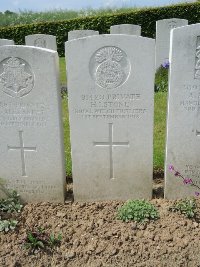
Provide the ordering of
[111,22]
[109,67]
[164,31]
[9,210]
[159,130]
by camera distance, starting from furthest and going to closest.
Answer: [111,22] → [164,31] → [159,130] → [9,210] → [109,67]

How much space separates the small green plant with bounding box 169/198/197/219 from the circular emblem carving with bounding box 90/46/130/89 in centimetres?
132

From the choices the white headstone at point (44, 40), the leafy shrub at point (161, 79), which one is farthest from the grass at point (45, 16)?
the leafy shrub at point (161, 79)

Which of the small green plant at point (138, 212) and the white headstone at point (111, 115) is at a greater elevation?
the white headstone at point (111, 115)

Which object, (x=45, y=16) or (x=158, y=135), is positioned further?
(x=45, y=16)

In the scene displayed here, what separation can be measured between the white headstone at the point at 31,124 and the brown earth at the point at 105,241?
0.33 meters

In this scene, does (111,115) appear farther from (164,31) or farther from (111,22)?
(111,22)

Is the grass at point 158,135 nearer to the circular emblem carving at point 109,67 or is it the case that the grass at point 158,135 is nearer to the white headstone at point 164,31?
the circular emblem carving at point 109,67

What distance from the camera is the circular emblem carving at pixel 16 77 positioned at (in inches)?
138

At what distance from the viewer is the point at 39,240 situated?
329 centimetres

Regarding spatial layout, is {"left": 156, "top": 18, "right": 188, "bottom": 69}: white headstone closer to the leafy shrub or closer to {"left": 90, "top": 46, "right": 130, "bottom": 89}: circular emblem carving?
the leafy shrub

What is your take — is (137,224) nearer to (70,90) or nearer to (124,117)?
(124,117)

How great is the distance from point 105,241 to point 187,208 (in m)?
0.86

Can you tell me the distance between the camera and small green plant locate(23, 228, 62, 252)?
325 centimetres

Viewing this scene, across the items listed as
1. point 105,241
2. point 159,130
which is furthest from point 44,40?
point 105,241
